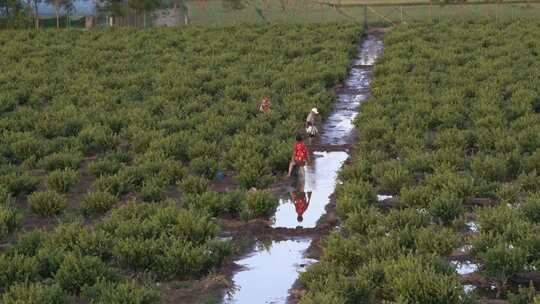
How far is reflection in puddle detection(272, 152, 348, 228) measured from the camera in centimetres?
1268

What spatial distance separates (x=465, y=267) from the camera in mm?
10328

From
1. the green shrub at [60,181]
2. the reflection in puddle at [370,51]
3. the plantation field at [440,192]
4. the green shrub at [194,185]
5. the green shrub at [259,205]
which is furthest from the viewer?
the reflection in puddle at [370,51]

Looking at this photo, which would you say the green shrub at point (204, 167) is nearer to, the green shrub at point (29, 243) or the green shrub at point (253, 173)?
the green shrub at point (253, 173)

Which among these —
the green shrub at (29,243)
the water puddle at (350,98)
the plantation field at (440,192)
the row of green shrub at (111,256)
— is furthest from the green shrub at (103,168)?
the water puddle at (350,98)

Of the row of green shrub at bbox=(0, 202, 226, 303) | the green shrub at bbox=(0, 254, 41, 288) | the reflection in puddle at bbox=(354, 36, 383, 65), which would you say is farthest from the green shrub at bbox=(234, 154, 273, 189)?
the reflection in puddle at bbox=(354, 36, 383, 65)

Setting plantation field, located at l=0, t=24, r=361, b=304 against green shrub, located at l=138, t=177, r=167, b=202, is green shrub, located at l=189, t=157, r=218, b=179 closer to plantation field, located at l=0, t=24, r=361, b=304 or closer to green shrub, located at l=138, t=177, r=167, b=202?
plantation field, located at l=0, t=24, r=361, b=304

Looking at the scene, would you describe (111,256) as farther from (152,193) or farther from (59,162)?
(59,162)

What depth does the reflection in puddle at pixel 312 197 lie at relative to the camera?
1268 cm

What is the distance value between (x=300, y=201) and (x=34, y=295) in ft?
19.0

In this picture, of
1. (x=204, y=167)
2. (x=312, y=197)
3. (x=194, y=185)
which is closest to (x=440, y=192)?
(x=312, y=197)

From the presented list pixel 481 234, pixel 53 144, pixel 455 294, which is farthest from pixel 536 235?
pixel 53 144

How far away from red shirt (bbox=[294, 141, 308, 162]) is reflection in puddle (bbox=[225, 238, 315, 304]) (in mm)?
2875

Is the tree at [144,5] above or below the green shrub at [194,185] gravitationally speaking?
above

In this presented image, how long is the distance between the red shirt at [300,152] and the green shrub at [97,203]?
3.35 meters
